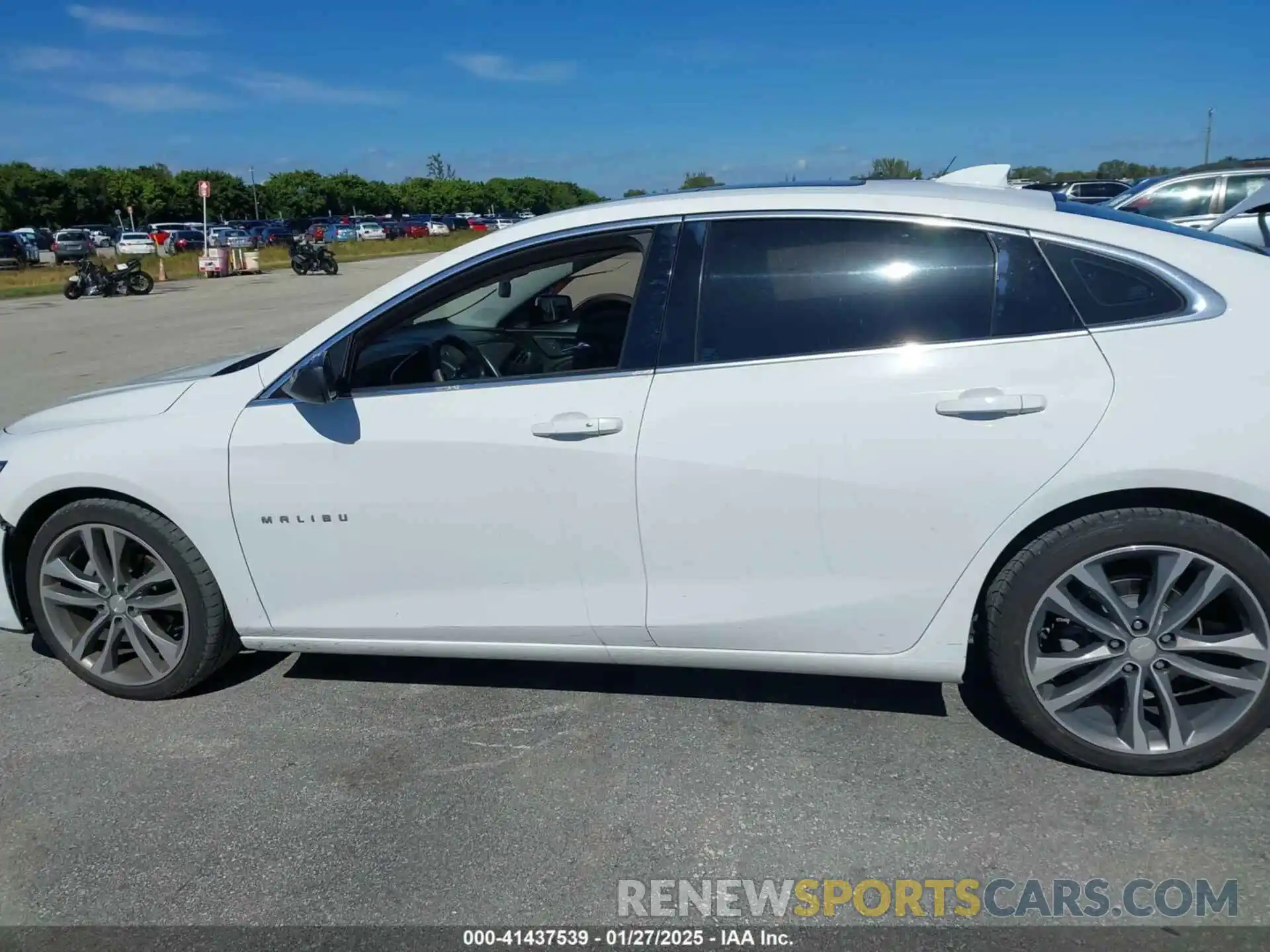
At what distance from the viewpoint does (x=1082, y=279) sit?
272 centimetres

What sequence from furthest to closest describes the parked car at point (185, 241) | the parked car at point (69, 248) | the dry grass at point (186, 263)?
the parked car at point (185, 241) < the parked car at point (69, 248) < the dry grass at point (186, 263)

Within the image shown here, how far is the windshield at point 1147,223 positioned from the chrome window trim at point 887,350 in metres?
0.44

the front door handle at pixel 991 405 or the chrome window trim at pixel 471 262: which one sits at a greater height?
the chrome window trim at pixel 471 262

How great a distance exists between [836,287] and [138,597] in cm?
261

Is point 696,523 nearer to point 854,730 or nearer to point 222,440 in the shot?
point 854,730

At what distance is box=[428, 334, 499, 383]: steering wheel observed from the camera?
3221 millimetres

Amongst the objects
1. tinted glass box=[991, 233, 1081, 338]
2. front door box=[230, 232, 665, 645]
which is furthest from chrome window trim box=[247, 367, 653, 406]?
tinted glass box=[991, 233, 1081, 338]

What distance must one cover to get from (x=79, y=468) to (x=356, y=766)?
4.58 ft

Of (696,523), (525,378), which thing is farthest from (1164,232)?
(525,378)

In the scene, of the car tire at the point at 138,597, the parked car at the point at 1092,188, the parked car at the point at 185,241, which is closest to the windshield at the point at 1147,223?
the car tire at the point at 138,597

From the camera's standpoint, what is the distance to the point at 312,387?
300cm

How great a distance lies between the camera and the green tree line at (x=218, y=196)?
71688 millimetres

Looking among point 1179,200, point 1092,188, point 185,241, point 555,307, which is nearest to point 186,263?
point 185,241

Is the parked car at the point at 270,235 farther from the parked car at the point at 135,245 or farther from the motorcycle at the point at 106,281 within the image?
the motorcycle at the point at 106,281
